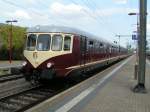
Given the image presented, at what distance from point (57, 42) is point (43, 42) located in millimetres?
723

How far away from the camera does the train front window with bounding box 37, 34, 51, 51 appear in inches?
768

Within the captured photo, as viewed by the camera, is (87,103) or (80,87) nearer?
(87,103)

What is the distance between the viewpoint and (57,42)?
19484 millimetres

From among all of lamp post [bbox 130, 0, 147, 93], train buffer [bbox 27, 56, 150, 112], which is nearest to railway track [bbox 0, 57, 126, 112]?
train buffer [bbox 27, 56, 150, 112]

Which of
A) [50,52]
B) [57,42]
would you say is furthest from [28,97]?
[57,42]

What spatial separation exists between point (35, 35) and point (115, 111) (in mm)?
8787

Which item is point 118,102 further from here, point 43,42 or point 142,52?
point 43,42

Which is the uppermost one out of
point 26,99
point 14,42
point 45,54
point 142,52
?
point 14,42

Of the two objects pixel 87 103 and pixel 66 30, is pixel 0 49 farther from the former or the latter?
pixel 87 103

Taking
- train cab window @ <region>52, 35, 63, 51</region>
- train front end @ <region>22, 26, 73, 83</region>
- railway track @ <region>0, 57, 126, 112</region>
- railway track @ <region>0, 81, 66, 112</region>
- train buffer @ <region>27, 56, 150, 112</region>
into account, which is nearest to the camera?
train buffer @ <region>27, 56, 150, 112</region>

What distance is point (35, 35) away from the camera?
787 inches

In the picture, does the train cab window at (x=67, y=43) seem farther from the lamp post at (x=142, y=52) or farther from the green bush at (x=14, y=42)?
the green bush at (x=14, y=42)

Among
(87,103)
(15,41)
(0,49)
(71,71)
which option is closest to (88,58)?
(71,71)

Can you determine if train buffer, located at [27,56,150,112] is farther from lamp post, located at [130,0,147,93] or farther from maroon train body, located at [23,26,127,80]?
maroon train body, located at [23,26,127,80]
